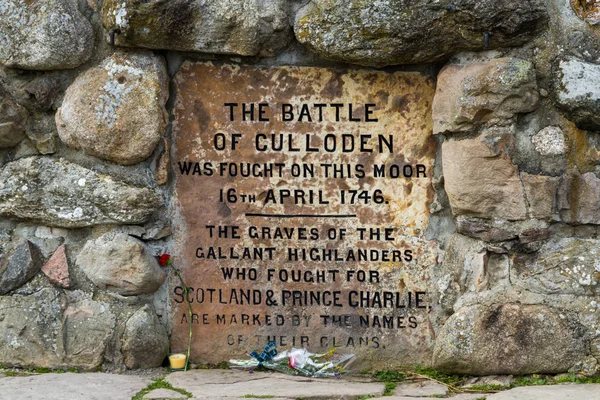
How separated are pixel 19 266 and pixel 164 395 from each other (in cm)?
83

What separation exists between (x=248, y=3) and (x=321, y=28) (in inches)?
11.5

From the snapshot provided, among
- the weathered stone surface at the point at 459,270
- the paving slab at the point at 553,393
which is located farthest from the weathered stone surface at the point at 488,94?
the paving slab at the point at 553,393

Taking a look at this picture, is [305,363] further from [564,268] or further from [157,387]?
[564,268]

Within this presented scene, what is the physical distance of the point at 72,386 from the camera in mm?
3557

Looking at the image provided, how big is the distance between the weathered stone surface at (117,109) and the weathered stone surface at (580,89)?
1.50 metres

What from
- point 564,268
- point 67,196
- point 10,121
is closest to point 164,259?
point 67,196

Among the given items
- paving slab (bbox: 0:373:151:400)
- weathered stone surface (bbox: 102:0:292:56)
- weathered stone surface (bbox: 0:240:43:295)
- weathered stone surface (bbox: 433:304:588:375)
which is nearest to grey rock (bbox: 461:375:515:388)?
weathered stone surface (bbox: 433:304:588:375)

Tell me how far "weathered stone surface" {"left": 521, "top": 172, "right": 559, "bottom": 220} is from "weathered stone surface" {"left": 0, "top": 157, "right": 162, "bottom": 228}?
1.40m

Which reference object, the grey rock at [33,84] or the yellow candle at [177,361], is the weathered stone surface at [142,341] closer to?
the yellow candle at [177,361]

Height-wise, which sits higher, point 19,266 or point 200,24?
point 200,24

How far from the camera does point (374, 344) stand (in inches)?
154

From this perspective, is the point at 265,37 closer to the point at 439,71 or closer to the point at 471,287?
the point at 439,71

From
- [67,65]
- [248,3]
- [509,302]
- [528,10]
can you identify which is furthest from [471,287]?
[67,65]

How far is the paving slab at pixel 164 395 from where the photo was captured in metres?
3.45
